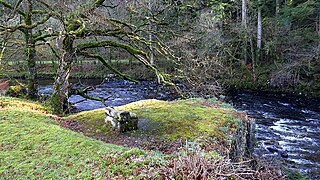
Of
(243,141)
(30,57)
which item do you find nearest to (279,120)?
(243,141)

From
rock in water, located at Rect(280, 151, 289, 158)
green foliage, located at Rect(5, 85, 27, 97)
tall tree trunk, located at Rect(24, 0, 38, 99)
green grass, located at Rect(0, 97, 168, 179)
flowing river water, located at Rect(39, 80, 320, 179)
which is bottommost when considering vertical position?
rock in water, located at Rect(280, 151, 289, 158)

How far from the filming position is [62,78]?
10688mm

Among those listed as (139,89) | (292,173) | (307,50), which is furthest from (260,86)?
(292,173)

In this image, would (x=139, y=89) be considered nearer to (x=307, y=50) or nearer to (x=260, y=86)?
(x=260, y=86)

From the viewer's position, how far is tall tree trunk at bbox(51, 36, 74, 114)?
1062cm

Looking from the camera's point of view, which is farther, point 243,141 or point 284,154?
point 284,154

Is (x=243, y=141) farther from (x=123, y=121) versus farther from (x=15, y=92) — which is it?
(x=15, y=92)

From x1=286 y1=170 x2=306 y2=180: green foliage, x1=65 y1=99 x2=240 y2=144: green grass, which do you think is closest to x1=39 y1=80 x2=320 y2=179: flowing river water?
x1=286 y1=170 x2=306 y2=180: green foliage

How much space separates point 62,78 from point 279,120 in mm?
12020

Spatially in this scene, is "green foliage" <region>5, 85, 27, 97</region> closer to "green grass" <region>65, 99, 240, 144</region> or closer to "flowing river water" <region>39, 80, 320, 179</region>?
"flowing river water" <region>39, 80, 320, 179</region>

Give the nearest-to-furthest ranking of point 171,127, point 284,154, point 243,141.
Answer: point 171,127 → point 243,141 → point 284,154

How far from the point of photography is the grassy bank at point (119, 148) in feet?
14.5

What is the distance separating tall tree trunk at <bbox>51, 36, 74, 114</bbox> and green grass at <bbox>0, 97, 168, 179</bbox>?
141 inches

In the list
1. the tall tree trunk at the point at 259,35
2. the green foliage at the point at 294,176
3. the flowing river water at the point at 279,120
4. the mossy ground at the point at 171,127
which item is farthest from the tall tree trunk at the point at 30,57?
the tall tree trunk at the point at 259,35
